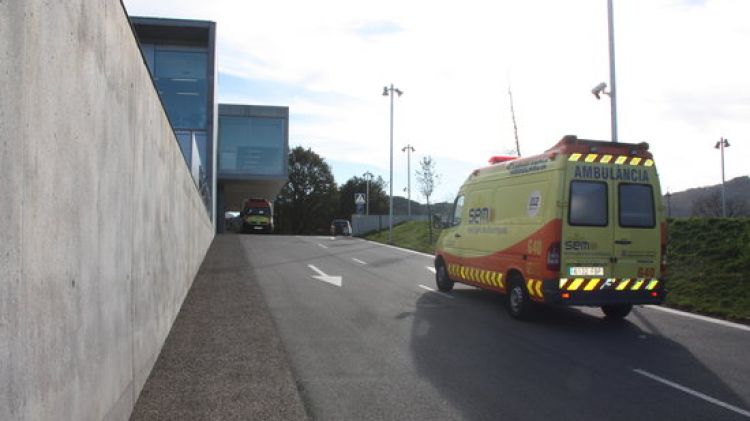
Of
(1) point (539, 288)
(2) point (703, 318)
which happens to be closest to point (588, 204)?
(1) point (539, 288)

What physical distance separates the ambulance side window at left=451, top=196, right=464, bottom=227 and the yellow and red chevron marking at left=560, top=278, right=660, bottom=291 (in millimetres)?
3783

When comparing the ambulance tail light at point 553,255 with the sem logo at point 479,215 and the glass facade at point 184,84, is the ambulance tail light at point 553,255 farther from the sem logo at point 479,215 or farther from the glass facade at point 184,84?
the glass facade at point 184,84

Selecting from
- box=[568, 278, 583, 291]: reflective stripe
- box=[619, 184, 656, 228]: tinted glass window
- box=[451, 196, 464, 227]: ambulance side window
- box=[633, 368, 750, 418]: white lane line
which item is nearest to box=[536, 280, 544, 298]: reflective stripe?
box=[568, 278, 583, 291]: reflective stripe

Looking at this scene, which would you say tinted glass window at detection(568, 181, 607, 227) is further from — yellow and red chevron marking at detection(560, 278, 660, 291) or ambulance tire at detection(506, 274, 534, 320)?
ambulance tire at detection(506, 274, 534, 320)

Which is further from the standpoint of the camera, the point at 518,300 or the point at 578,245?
the point at 518,300

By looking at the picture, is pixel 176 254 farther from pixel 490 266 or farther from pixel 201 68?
pixel 201 68

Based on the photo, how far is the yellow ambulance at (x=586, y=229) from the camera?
350 inches

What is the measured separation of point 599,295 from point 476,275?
9.19 feet

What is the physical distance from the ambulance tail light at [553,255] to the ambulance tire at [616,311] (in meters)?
1.93

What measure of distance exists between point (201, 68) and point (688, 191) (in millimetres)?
88233

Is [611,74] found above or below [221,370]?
above

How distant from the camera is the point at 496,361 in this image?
22.9ft

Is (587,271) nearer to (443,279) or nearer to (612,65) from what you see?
(443,279)

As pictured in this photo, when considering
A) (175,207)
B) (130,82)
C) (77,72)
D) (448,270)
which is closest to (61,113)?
(77,72)
